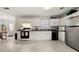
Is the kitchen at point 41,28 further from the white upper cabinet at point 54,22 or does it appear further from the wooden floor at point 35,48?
the wooden floor at point 35,48

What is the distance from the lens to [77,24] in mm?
3734

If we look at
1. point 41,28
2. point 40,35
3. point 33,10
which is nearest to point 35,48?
point 33,10

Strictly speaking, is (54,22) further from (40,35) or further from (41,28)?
(40,35)

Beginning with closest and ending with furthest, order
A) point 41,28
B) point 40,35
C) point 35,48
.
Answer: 1. point 35,48
2. point 40,35
3. point 41,28

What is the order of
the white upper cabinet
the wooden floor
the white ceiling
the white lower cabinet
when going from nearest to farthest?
the wooden floor
the white ceiling
the white lower cabinet
the white upper cabinet

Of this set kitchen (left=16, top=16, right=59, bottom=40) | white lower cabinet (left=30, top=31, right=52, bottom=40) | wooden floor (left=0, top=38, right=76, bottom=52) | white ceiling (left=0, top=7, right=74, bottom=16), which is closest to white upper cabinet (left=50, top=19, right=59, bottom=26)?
kitchen (left=16, top=16, right=59, bottom=40)

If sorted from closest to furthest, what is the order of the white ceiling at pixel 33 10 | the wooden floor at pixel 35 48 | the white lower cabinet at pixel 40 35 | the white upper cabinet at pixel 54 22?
the wooden floor at pixel 35 48, the white ceiling at pixel 33 10, the white lower cabinet at pixel 40 35, the white upper cabinet at pixel 54 22

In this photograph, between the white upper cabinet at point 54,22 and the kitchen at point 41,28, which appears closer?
the kitchen at point 41,28

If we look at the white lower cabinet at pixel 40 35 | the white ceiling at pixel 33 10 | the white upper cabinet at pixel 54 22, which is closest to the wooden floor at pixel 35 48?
the white ceiling at pixel 33 10

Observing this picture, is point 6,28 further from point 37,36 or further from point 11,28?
point 37,36

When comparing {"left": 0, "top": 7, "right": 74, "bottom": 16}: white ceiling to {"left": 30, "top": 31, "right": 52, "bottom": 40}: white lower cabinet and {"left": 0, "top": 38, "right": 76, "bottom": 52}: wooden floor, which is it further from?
{"left": 0, "top": 38, "right": 76, "bottom": 52}: wooden floor

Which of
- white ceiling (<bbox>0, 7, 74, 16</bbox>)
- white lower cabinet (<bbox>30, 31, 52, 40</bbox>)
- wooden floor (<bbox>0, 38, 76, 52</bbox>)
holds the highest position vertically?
white ceiling (<bbox>0, 7, 74, 16</bbox>)
